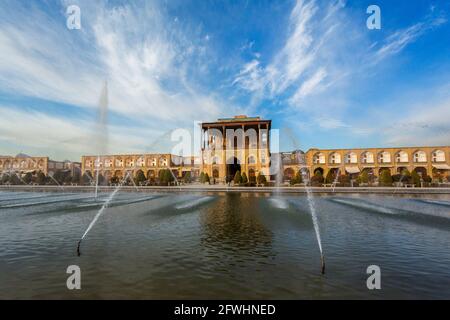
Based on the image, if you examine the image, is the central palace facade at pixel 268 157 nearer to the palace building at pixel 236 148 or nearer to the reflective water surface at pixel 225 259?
the palace building at pixel 236 148

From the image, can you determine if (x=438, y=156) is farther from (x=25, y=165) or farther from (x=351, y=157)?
(x=25, y=165)

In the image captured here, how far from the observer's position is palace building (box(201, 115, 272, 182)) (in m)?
53.8

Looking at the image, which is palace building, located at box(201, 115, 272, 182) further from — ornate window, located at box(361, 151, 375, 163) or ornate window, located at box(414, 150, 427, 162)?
ornate window, located at box(414, 150, 427, 162)

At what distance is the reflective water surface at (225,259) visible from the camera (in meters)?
5.63

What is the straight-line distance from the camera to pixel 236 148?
187ft

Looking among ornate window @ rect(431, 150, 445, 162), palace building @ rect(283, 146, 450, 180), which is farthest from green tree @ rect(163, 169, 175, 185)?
ornate window @ rect(431, 150, 445, 162)

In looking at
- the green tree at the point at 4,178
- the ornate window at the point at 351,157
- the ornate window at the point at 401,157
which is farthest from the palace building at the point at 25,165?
the ornate window at the point at 401,157

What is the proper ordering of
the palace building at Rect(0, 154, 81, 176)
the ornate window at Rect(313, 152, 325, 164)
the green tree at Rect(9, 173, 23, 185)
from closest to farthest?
1. the ornate window at Rect(313, 152, 325, 164)
2. the green tree at Rect(9, 173, 23, 185)
3. the palace building at Rect(0, 154, 81, 176)

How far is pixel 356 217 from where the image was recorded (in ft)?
47.1

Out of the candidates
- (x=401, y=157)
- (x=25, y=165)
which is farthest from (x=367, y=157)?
(x=25, y=165)

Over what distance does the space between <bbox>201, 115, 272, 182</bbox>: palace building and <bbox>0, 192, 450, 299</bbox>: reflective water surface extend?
41139 mm
